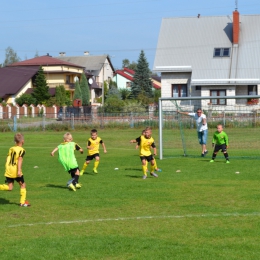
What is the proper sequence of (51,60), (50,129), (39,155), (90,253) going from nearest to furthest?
(90,253) < (39,155) < (50,129) < (51,60)

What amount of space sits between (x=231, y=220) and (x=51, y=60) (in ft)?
263

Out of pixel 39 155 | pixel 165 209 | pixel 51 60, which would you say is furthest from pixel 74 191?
pixel 51 60

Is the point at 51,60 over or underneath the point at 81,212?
over

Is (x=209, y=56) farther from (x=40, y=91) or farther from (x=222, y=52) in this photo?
(x=40, y=91)

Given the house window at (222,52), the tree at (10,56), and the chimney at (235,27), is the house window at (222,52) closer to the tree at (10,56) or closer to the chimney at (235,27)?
the chimney at (235,27)

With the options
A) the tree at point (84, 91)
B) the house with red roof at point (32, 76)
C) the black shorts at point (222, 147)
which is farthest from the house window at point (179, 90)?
the black shorts at point (222, 147)

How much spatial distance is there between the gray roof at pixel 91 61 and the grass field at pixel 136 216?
8636cm

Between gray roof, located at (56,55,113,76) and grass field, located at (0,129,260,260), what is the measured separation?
86.4 meters

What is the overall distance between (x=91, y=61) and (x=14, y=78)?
28360 mm

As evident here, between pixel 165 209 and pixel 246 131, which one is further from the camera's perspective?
pixel 246 131

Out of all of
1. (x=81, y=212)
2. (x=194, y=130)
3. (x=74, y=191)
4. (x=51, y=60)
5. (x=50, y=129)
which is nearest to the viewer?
(x=81, y=212)

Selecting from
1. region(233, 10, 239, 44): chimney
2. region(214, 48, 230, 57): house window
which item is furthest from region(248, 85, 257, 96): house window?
region(233, 10, 239, 44): chimney

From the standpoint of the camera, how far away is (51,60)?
290 ft

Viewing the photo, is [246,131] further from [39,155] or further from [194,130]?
[39,155]
